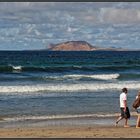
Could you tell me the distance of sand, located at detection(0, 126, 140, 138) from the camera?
579 inches

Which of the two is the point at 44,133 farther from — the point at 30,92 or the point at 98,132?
the point at 30,92

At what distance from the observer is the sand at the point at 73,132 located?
14709 mm

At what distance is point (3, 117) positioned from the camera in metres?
19.9

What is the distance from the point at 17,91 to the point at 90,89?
182 inches

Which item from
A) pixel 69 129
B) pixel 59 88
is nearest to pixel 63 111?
pixel 69 129

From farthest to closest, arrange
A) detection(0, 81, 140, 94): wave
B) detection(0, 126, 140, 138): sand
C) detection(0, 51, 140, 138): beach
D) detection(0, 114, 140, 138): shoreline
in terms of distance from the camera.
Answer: detection(0, 81, 140, 94): wave < detection(0, 51, 140, 138): beach < detection(0, 114, 140, 138): shoreline < detection(0, 126, 140, 138): sand

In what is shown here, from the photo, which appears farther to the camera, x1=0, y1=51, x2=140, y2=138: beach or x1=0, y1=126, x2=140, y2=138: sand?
x1=0, y1=51, x2=140, y2=138: beach

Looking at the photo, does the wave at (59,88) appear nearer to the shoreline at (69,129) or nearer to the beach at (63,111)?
the beach at (63,111)

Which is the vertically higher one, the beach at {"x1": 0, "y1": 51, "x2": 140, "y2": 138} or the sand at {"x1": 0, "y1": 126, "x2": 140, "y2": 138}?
the beach at {"x1": 0, "y1": 51, "x2": 140, "y2": 138}

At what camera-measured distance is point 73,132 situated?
15.6m

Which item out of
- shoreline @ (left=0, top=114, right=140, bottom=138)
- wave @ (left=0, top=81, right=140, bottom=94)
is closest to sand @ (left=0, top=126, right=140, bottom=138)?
shoreline @ (left=0, top=114, right=140, bottom=138)

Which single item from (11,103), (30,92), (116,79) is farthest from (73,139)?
(116,79)

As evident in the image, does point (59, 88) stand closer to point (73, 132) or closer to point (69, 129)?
point (69, 129)

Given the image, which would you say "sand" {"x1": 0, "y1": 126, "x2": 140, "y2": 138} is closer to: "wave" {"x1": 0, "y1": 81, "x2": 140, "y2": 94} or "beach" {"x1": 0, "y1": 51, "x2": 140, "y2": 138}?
"beach" {"x1": 0, "y1": 51, "x2": 140, "y2": 138}
